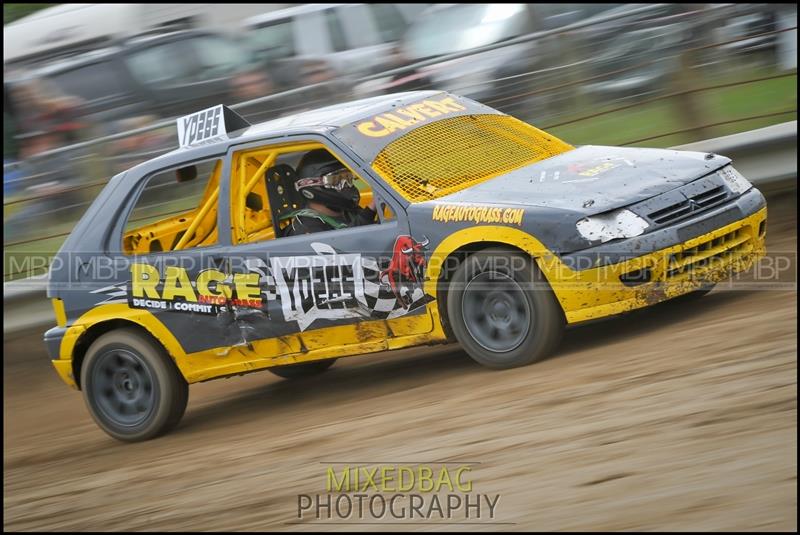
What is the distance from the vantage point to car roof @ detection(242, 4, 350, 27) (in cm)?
1326

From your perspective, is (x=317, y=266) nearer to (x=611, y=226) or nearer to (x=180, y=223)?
(x=180, y=223)

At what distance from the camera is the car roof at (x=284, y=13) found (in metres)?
13.3

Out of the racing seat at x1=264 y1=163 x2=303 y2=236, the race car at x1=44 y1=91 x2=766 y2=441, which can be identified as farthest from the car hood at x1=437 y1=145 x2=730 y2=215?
the racing seat at x1=264 y1=163 x2=303 y2=236

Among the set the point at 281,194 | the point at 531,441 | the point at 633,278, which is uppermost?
the point at 281,194

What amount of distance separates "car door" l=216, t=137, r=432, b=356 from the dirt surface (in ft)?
1.51

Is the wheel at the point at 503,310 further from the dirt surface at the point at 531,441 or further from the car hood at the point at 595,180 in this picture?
the car hood at the point at 595,180

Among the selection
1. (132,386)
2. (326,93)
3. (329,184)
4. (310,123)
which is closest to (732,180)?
(329,184)

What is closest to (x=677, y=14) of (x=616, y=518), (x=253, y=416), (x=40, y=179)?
(x=253, y=416)

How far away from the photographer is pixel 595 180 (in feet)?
19.3

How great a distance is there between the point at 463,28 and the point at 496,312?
732 cm

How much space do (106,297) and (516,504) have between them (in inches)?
143

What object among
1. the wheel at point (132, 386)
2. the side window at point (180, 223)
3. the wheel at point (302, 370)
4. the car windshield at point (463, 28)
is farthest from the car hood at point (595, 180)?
the car windshield at point (463, 28)

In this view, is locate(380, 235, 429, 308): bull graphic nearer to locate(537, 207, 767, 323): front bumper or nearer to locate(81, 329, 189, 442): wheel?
locate(537, 207, 767, 323): front bumper

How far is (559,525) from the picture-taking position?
3801 mm
